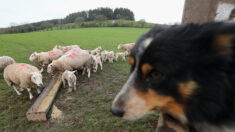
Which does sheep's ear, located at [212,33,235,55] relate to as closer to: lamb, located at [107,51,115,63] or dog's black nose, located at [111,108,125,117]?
dog's black nose, located at [111,108,125,117]

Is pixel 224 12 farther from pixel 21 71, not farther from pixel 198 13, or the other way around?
pixel 21 71

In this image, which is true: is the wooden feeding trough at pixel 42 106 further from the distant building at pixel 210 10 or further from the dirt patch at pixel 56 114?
the distant building at pixel 210 10

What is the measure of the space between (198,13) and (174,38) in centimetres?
770

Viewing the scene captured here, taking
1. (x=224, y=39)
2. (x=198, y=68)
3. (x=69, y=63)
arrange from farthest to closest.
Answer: (x=69, y=63)
(x=198, y=68)
(x=224, y=39)

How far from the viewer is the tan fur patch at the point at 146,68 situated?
1.47m

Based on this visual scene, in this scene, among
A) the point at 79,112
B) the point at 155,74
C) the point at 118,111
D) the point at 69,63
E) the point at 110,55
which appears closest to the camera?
the point at 155,74

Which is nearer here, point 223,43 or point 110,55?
point 223,43

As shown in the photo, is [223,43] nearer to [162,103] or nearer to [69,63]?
[162,103]

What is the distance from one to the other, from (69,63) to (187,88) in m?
6.71

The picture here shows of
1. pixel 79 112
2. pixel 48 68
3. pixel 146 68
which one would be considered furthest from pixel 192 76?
pixel 48 68

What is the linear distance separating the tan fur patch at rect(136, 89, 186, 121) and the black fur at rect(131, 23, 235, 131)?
0.07m

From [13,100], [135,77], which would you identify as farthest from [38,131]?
[135,77]

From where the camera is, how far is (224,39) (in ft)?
3.81

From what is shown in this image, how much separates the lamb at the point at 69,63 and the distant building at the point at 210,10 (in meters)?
6.30
